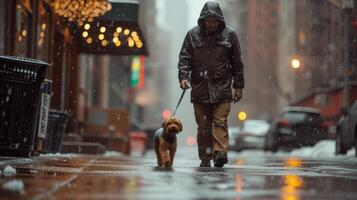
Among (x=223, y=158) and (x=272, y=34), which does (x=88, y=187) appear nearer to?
(x=223, y=158)

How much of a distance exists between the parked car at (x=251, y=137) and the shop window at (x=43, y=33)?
1984cm

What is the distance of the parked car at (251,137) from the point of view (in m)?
38.9

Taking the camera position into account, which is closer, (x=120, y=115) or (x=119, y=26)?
(x=119, y=26)

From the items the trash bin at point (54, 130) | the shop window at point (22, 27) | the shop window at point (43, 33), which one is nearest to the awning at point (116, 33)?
the shop window at point (43, 33)

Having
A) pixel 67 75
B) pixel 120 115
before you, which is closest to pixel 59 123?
pixel 67 75

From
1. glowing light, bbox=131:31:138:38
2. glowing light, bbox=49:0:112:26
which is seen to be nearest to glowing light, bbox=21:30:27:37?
glowing light, bbox=49:0:112:26

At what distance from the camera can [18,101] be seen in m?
10.9

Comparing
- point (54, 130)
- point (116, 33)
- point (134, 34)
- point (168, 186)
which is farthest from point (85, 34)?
point (168, 186)

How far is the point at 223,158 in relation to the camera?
10.8 meters

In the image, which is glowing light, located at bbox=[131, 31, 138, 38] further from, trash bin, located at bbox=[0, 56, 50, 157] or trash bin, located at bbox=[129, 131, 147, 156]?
trash bin, located at bbox=[129, 131, 147, 156]

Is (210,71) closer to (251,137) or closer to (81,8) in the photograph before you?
(81,8)

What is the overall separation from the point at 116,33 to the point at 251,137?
1875cm

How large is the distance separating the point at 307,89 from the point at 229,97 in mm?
53178

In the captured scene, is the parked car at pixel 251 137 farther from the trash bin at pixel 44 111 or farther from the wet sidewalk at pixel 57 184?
the wet sidewalk at pixel 57 184
